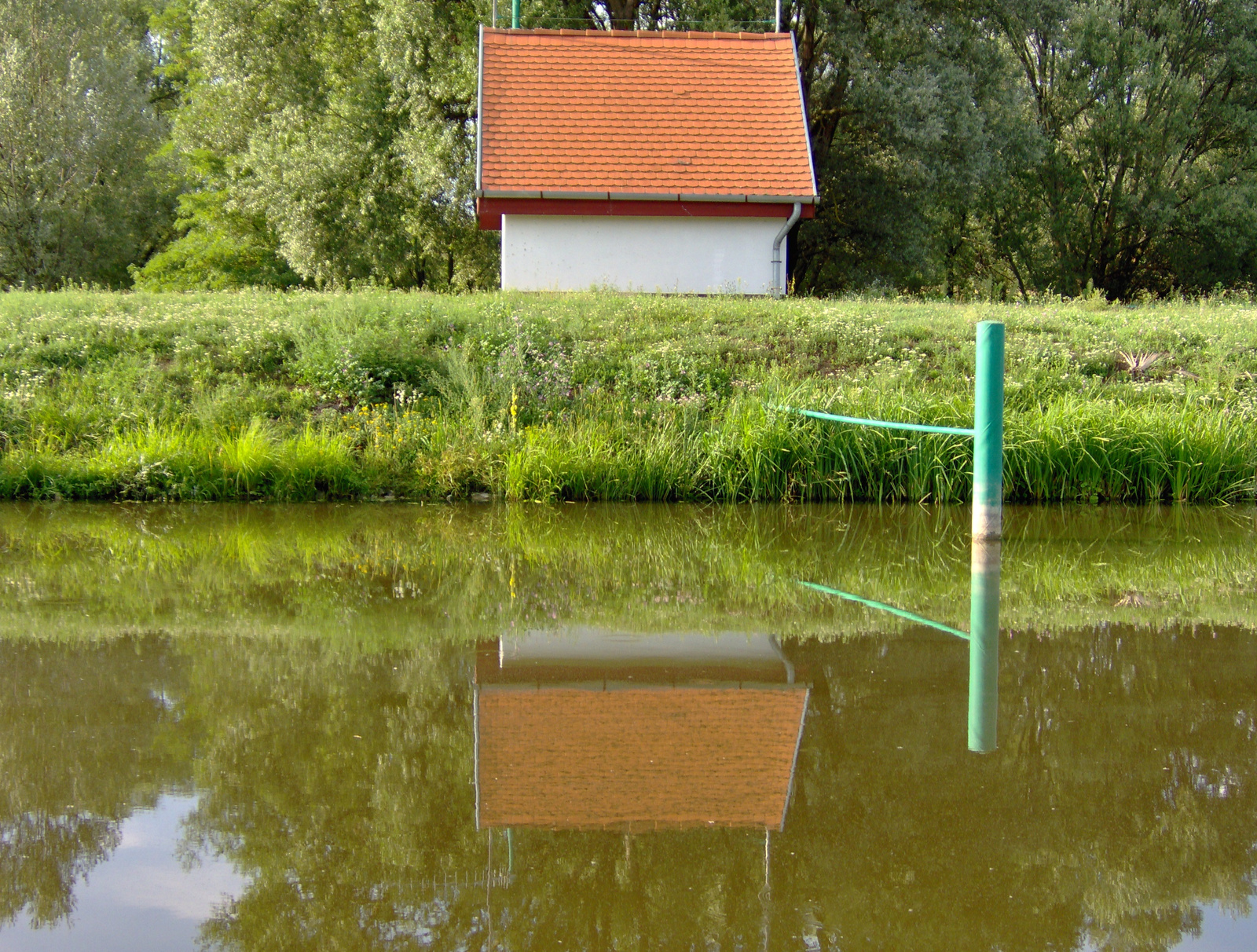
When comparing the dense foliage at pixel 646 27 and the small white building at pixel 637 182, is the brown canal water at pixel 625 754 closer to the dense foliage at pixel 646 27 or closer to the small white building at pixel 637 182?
the small white building at pixel 637 182

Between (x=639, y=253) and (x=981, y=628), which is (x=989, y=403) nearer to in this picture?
(x=981, y=628)

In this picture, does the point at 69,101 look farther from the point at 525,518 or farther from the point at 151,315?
the point at 525,518

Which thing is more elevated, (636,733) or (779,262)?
(779,262)

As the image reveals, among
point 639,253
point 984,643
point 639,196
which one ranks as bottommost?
point 984,643

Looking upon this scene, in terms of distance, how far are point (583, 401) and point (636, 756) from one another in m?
7.40

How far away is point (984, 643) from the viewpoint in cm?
555

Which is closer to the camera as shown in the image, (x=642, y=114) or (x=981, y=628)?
(x=981, y=628)

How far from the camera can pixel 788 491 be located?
33.9 feet

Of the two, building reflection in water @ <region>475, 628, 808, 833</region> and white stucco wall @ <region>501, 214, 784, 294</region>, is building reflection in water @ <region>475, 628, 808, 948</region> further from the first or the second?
white stucco wall @ <region>501, 214, 784, 294</region>

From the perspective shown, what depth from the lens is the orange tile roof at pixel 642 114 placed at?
17.1 m

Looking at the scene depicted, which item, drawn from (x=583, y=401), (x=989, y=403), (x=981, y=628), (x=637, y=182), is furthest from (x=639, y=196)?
(x=981, y=628)

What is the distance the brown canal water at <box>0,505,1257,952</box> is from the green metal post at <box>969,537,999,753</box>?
63mm

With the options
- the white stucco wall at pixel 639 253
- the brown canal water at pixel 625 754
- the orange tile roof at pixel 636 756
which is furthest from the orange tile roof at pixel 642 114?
the orange tile roof at pixel 636 756

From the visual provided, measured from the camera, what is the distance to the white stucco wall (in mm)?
17359
